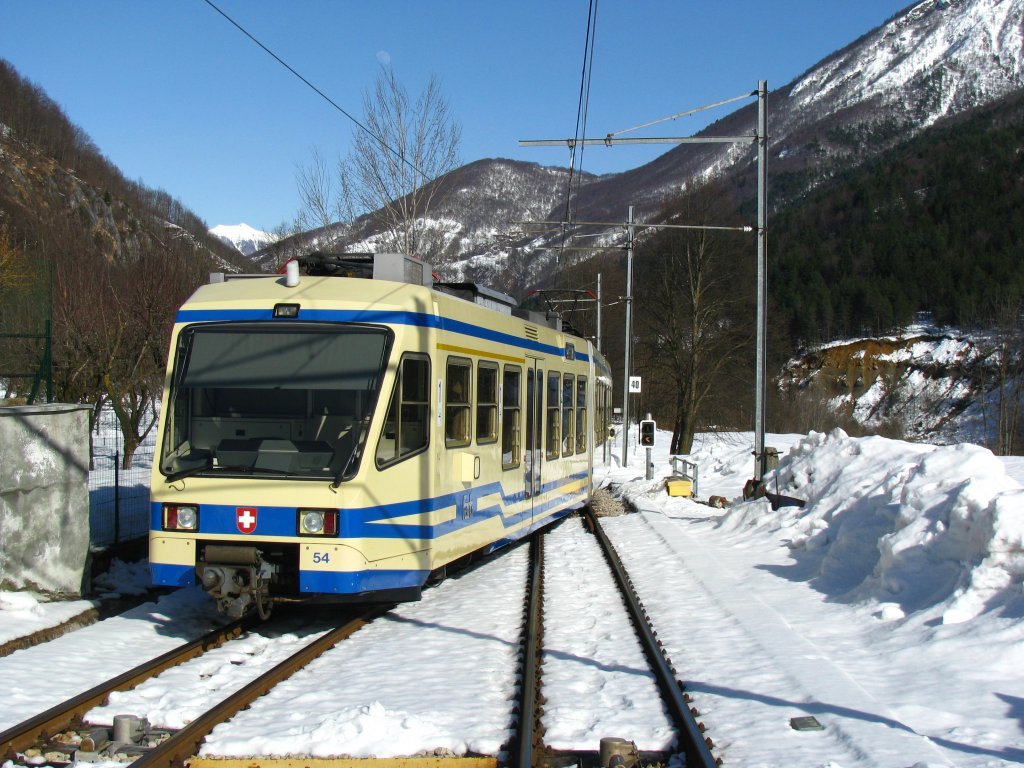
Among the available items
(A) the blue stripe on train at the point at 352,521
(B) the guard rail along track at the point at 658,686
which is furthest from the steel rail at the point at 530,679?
(A) the blue stripe on train at the point at 352,521

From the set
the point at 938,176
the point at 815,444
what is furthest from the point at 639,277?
the point at 938,176

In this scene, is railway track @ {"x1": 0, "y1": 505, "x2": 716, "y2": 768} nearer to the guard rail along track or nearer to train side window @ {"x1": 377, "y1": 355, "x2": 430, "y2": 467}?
the guard rail along track

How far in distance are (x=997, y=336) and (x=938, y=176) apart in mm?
59895

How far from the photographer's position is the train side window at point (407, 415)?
818cm

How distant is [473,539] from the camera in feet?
33.4

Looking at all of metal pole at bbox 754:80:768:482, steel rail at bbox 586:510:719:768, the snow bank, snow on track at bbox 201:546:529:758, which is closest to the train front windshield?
snow on track at bbox 201:546:529:758

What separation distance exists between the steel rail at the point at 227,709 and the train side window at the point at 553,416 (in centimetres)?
541

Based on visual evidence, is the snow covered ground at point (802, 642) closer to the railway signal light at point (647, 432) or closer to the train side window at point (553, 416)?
the train side window at point (553, 416)

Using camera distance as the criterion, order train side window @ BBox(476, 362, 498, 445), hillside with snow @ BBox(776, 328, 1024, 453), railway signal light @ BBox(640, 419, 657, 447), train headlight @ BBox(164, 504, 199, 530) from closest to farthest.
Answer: train headlight @ BBox(164, 504, 199, 530) < train side window @ BBox(476, 362, 498, 445) < railway signal light @ BBox(640, 419, 657, 447) < hillside with snow @ BBox(776, 328, 1024, 453)

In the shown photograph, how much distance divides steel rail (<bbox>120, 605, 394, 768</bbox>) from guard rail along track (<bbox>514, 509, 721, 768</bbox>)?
1.52 meters

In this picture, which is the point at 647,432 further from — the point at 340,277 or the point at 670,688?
the point at 670,688

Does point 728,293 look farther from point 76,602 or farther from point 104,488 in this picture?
point 76,602

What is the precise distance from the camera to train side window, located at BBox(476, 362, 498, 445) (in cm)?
1025

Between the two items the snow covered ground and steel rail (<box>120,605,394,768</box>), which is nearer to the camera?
steel rail (<box>120,605,394,768</box>)
